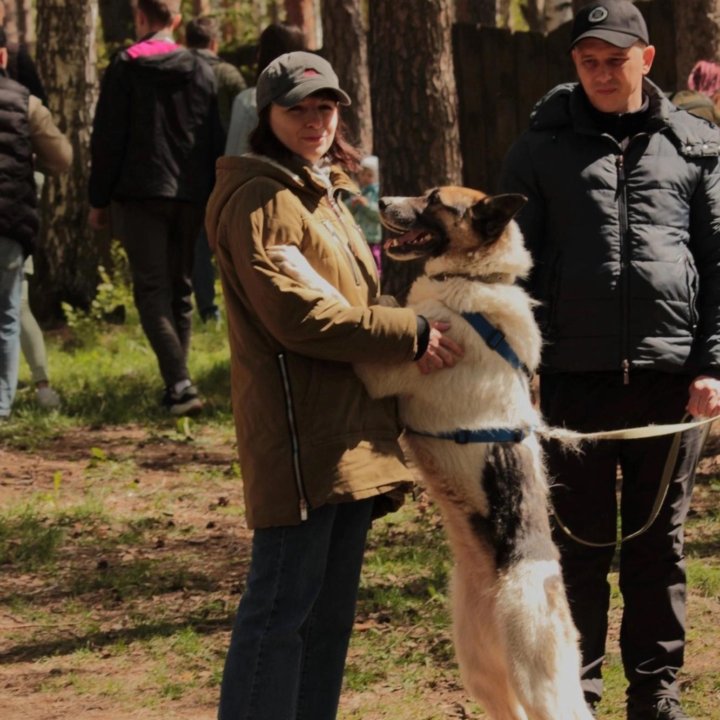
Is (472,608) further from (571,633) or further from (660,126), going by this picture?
(660,126)

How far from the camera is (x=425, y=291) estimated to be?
13.7 feet

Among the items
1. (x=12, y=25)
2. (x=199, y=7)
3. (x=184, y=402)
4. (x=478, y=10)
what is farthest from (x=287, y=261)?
(x=12, y=25)

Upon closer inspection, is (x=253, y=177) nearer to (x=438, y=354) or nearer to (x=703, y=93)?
(x=438, y=354)

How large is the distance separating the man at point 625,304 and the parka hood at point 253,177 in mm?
954

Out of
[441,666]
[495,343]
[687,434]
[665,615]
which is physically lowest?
[441,666]

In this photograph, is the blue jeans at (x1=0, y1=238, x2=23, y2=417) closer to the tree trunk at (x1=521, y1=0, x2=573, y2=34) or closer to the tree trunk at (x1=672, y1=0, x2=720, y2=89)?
the tree trunk at (x1=672, y1=0, x2=720, y2=89)

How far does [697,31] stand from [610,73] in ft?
16.4

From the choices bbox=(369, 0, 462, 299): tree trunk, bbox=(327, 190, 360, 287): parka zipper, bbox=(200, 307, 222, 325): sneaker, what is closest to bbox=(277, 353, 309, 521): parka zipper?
bbox=(327, 190, 360, 287): parka zipper

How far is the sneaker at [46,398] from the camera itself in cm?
924

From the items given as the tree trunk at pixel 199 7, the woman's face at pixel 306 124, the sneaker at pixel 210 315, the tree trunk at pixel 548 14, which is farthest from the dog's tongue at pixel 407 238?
the tree trunk at pixel 199 7

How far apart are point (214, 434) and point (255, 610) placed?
17.0 feet

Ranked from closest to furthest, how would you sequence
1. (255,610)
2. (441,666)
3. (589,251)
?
(255,610), (589,251), (441,666)

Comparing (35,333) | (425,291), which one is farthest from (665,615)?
(35,333)

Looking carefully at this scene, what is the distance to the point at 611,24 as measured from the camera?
4348 mm
